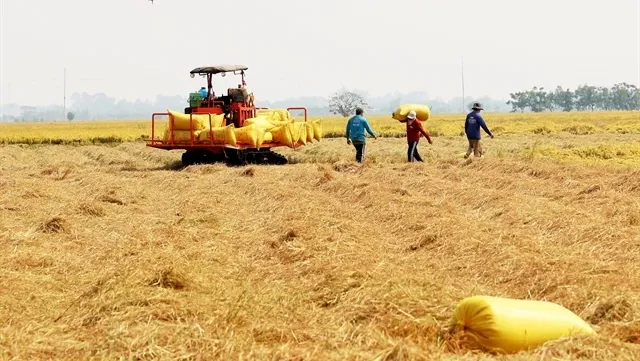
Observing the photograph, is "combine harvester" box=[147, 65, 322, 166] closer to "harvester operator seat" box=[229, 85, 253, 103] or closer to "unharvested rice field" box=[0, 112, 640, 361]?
"harvester operator seat" box=[229, 85, 253, 103]

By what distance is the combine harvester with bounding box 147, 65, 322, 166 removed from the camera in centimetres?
1917

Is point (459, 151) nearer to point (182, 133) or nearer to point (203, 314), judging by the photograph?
point (182, 133)

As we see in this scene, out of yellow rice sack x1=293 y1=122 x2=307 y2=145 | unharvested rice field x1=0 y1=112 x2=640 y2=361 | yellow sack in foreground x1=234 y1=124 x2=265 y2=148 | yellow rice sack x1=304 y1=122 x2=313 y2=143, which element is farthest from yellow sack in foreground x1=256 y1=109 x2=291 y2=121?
→ unharvested rice field x1=0 y1=112 x2=640 y2=361

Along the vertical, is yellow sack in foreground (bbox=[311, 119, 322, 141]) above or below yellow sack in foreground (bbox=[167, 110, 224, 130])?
below

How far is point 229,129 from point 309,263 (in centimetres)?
1193

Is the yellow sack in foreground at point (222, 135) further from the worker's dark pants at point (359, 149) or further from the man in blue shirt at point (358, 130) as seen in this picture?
the worker's dark pants at point (359, 149)

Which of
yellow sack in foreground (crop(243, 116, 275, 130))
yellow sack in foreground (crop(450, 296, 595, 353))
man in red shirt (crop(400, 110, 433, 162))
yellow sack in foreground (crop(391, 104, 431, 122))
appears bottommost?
yellow sack in foreground (crop(450, 296, 595, 353))

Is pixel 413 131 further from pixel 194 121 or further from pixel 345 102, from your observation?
pixel 345 102

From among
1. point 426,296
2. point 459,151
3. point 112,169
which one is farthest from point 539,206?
point 459,151

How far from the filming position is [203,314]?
5465 millimetres

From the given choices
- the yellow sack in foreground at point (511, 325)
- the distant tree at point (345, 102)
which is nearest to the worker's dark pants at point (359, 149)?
the yellow sack in foreground at point (511, 325)

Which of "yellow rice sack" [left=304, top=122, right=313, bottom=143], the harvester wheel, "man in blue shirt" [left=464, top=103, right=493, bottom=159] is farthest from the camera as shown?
"yellow rice sack" [left=304, top=122, right=313, bottom=143]

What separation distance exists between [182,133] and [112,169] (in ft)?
6.72

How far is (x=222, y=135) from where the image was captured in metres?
19.1
